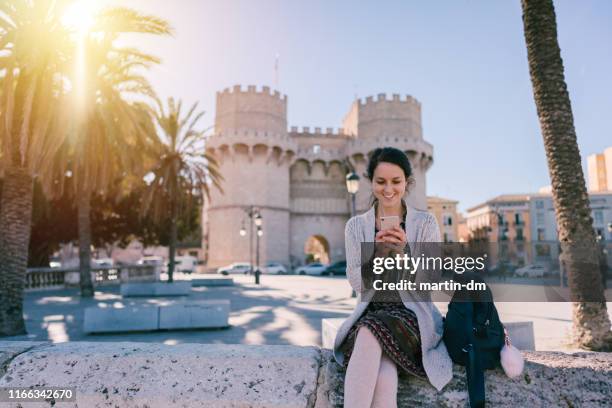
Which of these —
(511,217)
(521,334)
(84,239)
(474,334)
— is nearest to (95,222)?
(84,239)

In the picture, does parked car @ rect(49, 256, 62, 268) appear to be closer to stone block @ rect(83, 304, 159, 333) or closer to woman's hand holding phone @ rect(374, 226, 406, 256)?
stone block @ rect(83, 304, 159, 333)

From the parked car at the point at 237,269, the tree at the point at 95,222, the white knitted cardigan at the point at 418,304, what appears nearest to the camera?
the white knitted cardigan at the point at 418,304

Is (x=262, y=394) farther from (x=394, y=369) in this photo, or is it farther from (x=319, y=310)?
(x=319, y=310)

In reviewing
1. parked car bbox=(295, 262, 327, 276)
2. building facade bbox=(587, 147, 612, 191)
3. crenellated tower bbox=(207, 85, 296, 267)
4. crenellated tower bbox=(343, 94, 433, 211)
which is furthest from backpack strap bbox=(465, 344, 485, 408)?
building facade bbox=(587, 147, 612, 191)

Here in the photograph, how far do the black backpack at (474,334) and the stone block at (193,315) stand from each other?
6.76m

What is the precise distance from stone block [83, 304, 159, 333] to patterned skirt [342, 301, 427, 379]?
22.8 ft

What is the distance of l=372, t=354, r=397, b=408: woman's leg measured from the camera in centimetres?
173

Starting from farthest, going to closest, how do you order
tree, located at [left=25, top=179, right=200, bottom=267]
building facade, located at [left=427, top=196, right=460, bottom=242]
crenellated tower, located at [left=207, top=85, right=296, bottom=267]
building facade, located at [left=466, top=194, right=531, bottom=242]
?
building facade, located at [left=427, top=196, right=460, bottom=242]
building facade, located at [left=466, top=194, right=531, bottom=242]
crenellated tower, located at [left=207, top=85, right=296, bottom=267]
tree, located at [left=25, top=179, right=200, bottom=267]

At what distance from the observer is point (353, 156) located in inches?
1594

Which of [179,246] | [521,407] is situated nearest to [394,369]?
[521,407]

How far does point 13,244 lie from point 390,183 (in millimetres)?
7863

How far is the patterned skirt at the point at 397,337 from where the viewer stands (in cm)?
180

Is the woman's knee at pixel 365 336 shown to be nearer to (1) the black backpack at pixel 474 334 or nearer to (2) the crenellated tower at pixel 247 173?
(1) the black backpack at pixel 474 334

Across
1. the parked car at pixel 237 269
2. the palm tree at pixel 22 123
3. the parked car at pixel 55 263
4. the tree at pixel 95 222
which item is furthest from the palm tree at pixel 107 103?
the parked car at pixel 237 269
